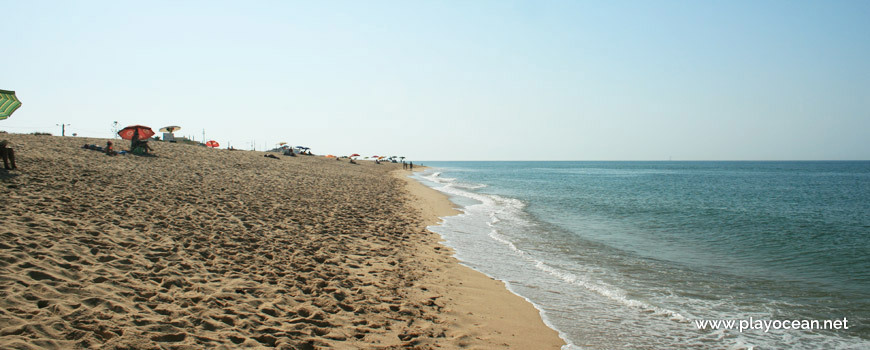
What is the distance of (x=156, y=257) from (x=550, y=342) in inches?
267

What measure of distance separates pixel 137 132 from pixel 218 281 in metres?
28.1

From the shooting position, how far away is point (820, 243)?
14758mm

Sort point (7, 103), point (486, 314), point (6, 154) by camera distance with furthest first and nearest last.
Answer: point (7, 103) < point (6, 154) < point (486, 314)

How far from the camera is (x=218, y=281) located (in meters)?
6.67

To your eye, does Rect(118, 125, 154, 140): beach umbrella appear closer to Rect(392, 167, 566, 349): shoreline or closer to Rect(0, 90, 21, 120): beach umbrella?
Rect(0, 90, 21, 120): beach umbrella

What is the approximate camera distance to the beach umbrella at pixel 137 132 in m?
28.8

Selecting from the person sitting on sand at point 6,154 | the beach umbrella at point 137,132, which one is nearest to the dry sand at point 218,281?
the person sitting on sand at point 6,154

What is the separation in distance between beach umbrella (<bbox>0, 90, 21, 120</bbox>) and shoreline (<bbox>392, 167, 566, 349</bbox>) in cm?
2005

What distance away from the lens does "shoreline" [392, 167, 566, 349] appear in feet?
19.5

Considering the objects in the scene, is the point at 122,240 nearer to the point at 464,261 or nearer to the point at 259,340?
the point at 259,340


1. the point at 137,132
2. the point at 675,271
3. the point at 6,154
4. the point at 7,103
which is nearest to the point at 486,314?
the point at 675,271

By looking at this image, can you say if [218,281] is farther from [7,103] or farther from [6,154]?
[7,103]

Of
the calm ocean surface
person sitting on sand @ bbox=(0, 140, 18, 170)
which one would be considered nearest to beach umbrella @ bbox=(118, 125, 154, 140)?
person sitting on sand @ bbox=(0, 140, 18, 170)

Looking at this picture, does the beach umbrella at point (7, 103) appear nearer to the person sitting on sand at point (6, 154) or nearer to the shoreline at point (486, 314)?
the person sitting on sand at point (6, 154)
